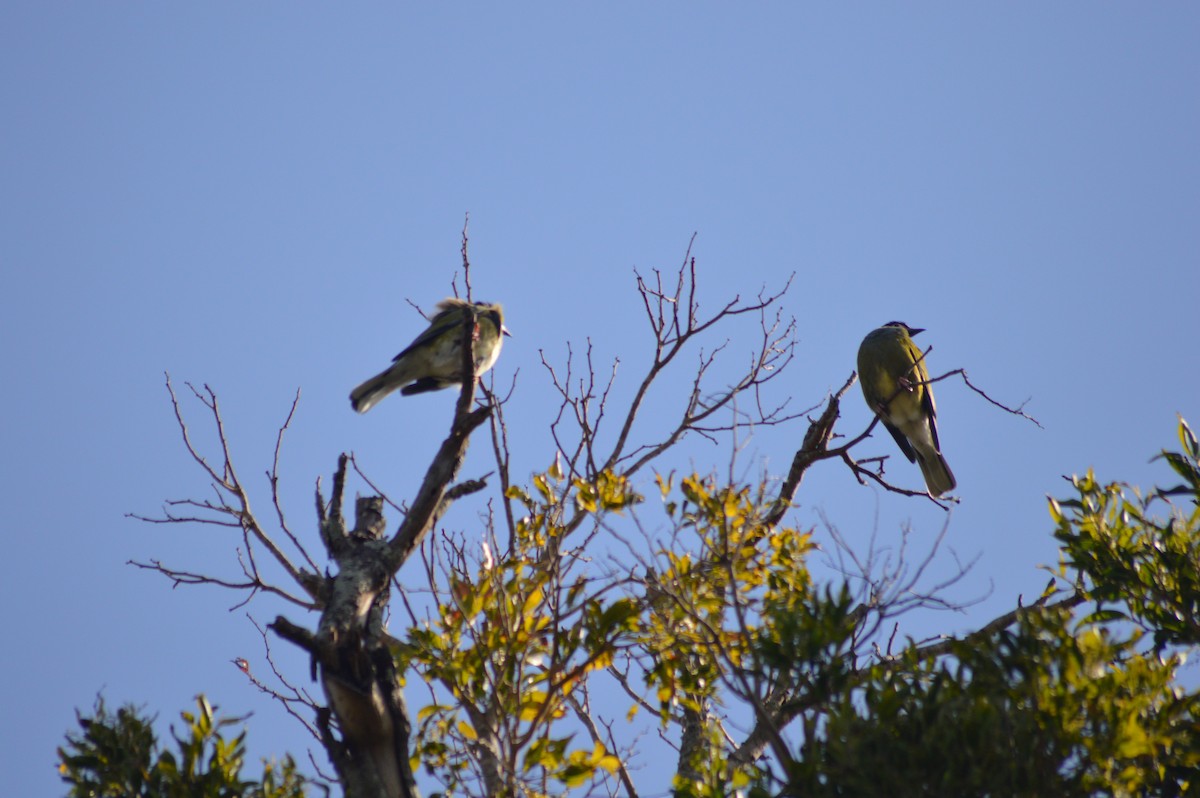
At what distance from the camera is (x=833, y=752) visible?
109 inches

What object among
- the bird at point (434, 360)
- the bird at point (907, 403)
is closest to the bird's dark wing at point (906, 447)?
the bird at point (907, 403)

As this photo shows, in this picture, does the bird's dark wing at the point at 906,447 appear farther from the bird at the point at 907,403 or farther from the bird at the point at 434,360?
the bird at the point at 434,360

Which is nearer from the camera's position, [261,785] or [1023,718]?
[1023,718]

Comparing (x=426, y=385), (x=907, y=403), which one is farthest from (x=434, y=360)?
(x=907, y=403)

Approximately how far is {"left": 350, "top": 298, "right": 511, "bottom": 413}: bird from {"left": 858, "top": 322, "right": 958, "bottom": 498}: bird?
109 inches

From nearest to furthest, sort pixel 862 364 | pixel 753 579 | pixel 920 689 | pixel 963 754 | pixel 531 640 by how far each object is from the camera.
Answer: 1. pixel 963 754
2. pixel 920 689
3. pixel 531 640
4. pixel 753 579
5. pixel 862 364

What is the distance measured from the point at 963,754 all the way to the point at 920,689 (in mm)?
283

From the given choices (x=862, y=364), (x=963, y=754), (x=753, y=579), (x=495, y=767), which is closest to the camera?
(x=963, y=754)

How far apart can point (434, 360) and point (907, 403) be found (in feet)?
11.0

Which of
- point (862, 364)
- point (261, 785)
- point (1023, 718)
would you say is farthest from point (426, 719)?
point (862, 364)

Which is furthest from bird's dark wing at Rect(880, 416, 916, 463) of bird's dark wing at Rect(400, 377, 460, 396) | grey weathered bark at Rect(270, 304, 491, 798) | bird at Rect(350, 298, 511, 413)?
grey weathered bark at Rect(270, 304, 491, 798)

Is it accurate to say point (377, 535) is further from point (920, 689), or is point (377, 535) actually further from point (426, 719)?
point (920, 689)

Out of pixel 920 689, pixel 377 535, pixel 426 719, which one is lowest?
pixel 920 689

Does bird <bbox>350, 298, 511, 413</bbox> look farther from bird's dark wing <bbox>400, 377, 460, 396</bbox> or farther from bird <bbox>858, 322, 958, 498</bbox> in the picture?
bird <bbox>858, 322, 958, 498</bbox>
